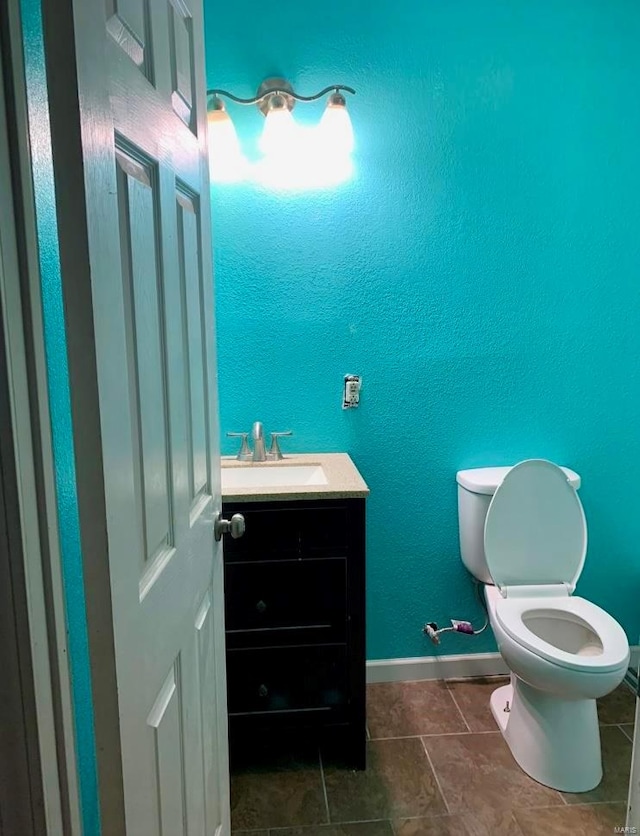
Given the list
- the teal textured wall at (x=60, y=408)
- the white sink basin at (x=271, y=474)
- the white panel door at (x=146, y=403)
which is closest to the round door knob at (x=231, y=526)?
the white panel door at (x=146, y=403)

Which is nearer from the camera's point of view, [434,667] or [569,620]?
[569,620]

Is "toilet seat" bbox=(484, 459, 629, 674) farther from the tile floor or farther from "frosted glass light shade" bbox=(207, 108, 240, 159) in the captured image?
"frosted glass light shade" bbox=(207, 108, 240, 159)

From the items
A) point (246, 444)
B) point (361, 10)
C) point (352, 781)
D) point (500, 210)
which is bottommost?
point (352, 781)

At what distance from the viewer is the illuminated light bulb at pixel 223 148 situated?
191 centimetres

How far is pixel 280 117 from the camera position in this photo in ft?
6.32

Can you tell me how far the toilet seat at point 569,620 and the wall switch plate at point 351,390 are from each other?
2.77ft

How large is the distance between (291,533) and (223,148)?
1.30 m

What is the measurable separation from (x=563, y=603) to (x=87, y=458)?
179cm

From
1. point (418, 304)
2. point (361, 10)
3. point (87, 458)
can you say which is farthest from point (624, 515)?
point (87, 458)

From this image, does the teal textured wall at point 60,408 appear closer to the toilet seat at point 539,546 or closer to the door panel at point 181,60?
the door panel at point 181,60

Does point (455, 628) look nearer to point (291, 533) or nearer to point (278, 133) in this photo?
point (291, 533)

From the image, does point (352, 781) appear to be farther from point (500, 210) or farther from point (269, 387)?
point (500, 210)

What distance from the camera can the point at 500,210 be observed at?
2082mm

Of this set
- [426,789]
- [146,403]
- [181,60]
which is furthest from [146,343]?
[426,789]
